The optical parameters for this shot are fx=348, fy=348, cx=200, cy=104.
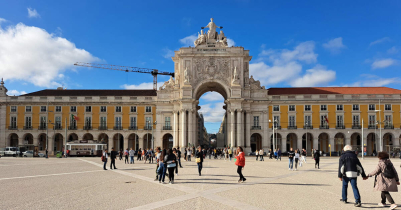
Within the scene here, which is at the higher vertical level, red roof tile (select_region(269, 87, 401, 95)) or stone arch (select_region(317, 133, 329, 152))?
red roof tile (select_region(269, 87, 401, 95))

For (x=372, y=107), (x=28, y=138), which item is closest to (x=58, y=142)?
(x=28, y=138)

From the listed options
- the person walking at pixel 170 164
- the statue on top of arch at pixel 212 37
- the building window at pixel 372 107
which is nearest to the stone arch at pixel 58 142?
the statue on top of arch at pixel 212 37

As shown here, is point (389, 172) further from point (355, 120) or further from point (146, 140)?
point (146, 140)

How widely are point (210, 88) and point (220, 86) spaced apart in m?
5.19

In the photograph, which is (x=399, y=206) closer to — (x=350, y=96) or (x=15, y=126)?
(x=350, y=96)

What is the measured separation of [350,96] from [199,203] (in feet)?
215

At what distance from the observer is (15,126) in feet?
238

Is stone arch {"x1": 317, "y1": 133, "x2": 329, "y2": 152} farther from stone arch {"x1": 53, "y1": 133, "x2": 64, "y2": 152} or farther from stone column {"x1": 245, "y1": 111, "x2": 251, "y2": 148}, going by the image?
stone arch {"x1": 53, "y1": 133, "x2": 64, "y2": 152}

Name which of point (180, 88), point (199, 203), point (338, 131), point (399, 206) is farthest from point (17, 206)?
point (338, 131)

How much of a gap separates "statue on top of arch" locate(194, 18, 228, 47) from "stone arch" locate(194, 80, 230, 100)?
807 cm

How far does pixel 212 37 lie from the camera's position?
73.5 metres

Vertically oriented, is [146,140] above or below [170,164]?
below

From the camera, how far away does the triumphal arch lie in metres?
68.9

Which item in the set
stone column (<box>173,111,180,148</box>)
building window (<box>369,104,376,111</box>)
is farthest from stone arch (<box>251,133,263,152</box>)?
building window (<box>369,104,376,111</box>)
